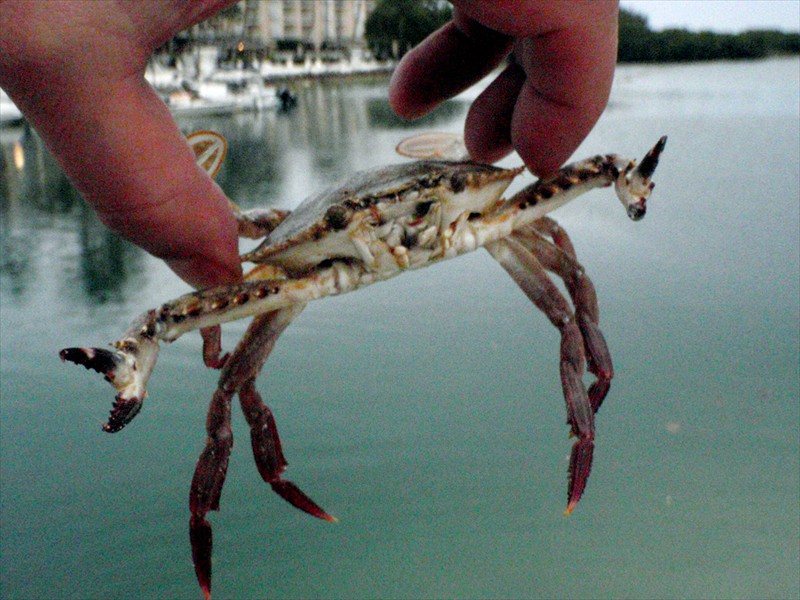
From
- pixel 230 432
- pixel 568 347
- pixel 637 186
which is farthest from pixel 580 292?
pixel 230 432

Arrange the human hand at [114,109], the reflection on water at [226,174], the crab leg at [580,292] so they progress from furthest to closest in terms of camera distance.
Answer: the reflection on water at [226,174] < the crab leg at [580,292] < the human hand at [114,109]

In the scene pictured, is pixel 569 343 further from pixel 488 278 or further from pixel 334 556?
pixel 488 278

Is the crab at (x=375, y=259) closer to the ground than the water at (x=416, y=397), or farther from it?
farther from it

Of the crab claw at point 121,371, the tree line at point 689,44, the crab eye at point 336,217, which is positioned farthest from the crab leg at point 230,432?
the tree line at point 689,44

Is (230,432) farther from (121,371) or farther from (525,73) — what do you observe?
(525,73)

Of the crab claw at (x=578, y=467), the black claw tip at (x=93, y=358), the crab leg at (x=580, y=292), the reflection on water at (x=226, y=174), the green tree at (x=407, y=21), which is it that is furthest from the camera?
the reflection on water at (x=226, y=174)

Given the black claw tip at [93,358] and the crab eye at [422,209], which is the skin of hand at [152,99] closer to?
the black claw tip at [93,358]

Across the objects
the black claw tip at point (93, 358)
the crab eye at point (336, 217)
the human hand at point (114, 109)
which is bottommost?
the black claw tip at point (93, 358)
